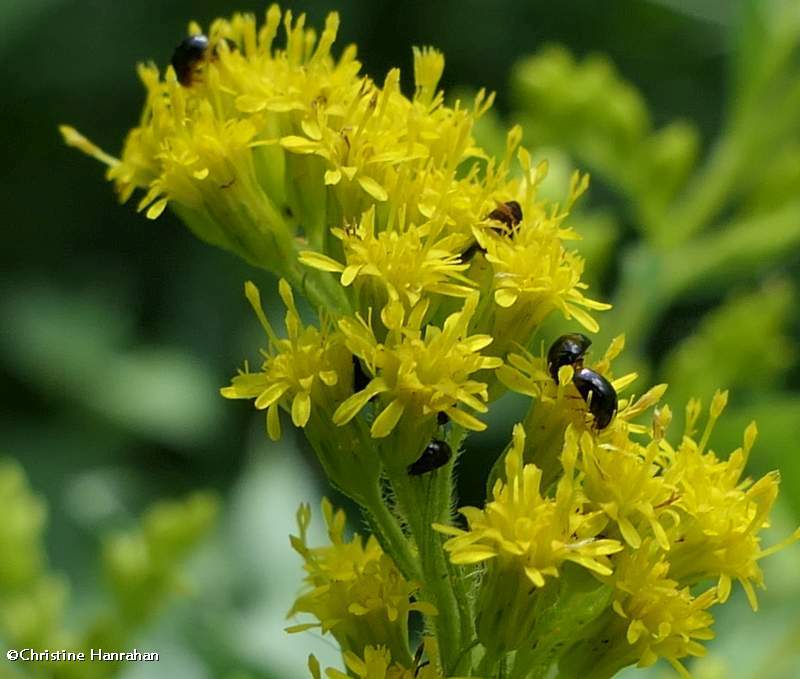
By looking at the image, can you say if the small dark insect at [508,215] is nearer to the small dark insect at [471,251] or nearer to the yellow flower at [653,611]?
the small dark insect at [471,251]

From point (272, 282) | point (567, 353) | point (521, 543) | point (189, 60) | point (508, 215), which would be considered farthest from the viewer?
point (272, 282)

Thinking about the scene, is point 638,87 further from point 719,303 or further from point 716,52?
point 719,303

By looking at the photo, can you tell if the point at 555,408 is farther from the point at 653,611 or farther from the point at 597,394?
the point at 653,611

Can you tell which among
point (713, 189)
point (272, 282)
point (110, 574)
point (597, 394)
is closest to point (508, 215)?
point (597, 394)

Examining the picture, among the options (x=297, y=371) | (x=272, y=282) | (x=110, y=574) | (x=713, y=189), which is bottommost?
(x=272, y=282)

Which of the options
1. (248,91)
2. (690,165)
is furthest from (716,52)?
(248,91)

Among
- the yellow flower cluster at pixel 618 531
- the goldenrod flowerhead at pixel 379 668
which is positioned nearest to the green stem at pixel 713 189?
the yellow flower cluster at pixel 618 531

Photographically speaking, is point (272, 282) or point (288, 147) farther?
point (272, 282)
